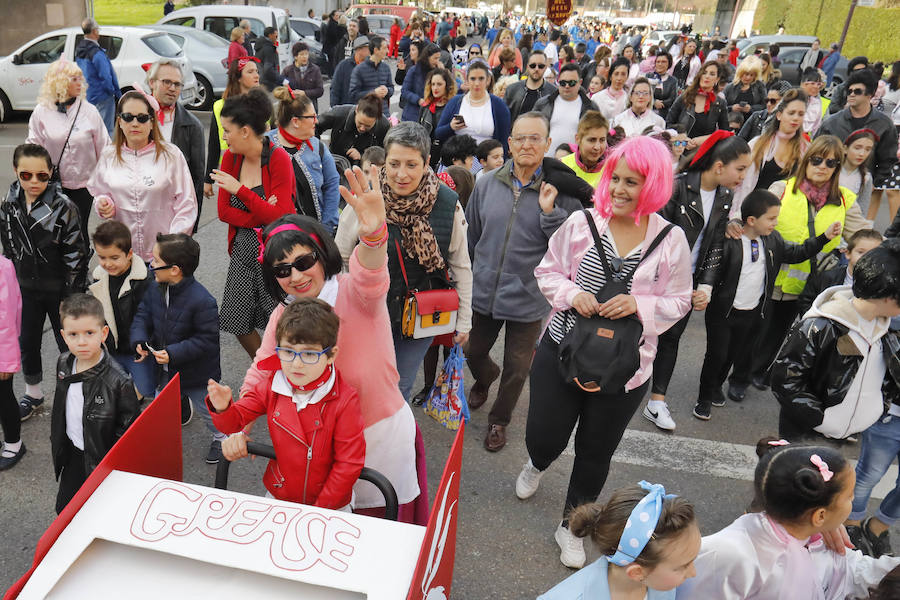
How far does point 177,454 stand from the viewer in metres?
2.16

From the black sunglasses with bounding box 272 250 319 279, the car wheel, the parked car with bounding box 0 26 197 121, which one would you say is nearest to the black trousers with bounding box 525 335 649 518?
the black sunglasses with bounding box 272 250 319 279

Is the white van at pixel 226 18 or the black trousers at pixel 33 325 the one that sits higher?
the white van at pixel 226 18

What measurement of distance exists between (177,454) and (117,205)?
2.52 m

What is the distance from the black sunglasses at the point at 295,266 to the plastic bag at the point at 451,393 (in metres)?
1.41

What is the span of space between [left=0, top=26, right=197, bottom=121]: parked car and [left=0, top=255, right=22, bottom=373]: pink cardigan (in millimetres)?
8447

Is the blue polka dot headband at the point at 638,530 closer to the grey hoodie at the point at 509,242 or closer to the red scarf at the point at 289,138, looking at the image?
the grey hoodie at the point at 509,242

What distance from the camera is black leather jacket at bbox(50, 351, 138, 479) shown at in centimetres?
272

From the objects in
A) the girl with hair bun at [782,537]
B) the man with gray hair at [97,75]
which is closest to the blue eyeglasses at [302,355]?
the girl with hair bun at [782,537]

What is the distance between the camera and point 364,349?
223cm

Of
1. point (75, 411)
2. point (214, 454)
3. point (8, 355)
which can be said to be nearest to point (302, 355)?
point (75, 411)

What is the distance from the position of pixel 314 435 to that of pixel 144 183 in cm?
267

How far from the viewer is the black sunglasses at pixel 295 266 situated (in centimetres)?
225

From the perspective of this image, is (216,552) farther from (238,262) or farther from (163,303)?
(238,262)

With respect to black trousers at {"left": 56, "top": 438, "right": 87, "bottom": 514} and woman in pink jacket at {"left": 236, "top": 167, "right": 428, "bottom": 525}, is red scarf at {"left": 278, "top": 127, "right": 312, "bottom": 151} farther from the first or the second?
black trousers at {"left": 56, "top": 438, "right": 87, "bottom": 514}
